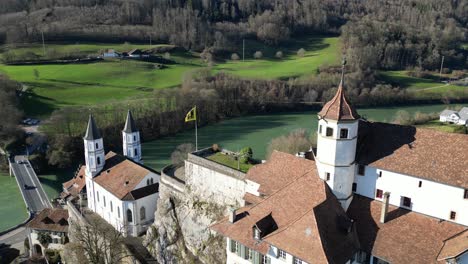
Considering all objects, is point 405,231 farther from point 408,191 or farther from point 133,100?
point 133,100

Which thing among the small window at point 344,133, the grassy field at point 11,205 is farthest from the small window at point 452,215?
the grassy field at point 11,205

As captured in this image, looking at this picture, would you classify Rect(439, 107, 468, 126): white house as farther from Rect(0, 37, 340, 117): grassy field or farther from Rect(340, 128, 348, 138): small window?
Rect(340, 128, 348, 138): small window

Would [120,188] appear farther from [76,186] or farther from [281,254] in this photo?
[281,254]

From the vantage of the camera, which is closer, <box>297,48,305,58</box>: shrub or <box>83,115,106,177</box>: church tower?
<box>83,115,106,177</box>: church tower

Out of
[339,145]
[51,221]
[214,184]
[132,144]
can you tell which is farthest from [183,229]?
[51,221]

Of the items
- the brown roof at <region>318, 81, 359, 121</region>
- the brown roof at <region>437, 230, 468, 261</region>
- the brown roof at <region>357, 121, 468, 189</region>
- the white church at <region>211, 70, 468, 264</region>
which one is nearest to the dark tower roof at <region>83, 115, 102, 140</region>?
the white church at <region>211, 70, 468, 264</region>

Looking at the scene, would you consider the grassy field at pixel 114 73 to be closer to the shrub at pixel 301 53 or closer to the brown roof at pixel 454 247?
the shrub at pixel 301 53
